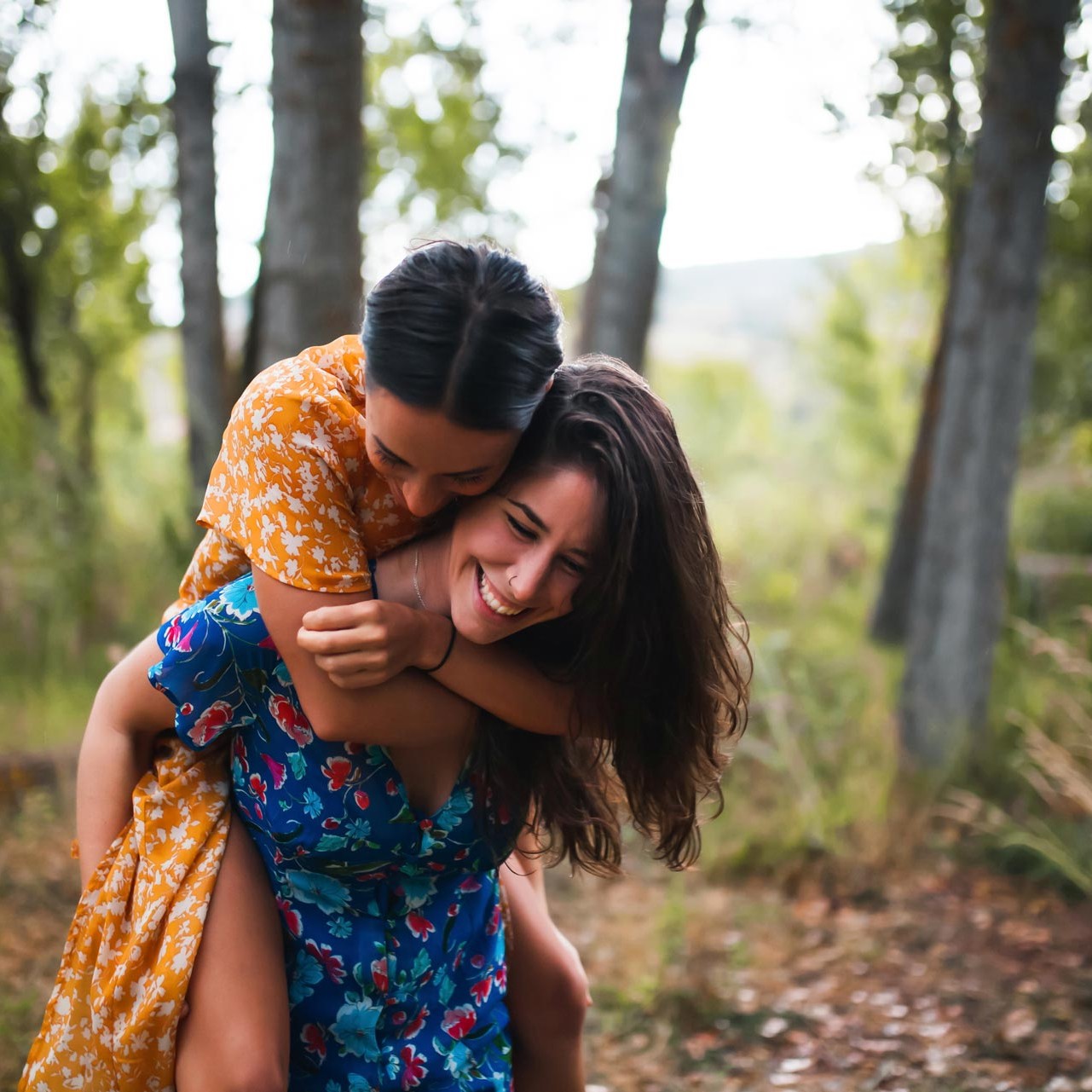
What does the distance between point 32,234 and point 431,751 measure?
7.26 meters

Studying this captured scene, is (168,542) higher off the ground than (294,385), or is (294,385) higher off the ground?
(294,385)

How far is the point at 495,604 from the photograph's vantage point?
1.92 m

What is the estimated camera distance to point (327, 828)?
1.97m

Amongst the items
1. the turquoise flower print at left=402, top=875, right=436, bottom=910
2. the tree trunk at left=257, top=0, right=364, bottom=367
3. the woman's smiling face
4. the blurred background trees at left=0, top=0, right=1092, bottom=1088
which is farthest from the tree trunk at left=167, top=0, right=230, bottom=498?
the woman's smiling face

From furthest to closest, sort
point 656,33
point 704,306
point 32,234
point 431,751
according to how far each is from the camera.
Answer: point 704,306, point 32,234, point 656,33, point 431,751

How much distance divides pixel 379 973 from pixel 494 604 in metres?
0.73

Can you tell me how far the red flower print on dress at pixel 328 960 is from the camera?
6.88ft

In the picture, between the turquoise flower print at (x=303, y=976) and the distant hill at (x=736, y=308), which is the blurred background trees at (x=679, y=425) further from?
the distant hill at (x=736, y=308)

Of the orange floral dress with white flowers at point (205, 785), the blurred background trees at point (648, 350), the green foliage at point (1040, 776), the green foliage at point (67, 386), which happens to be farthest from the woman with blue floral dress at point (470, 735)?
the green foliage at point (67, 386)

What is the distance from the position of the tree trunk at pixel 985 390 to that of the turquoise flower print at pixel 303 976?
13.9 ft

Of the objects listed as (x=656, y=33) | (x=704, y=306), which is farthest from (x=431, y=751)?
(x=704, y=306)

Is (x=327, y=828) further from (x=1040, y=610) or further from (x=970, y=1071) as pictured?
(x=1040, y=610)

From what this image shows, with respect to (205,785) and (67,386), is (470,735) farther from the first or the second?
(67,386)

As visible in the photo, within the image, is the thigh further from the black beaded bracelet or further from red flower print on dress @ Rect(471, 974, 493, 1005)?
the black beaded bracelet
